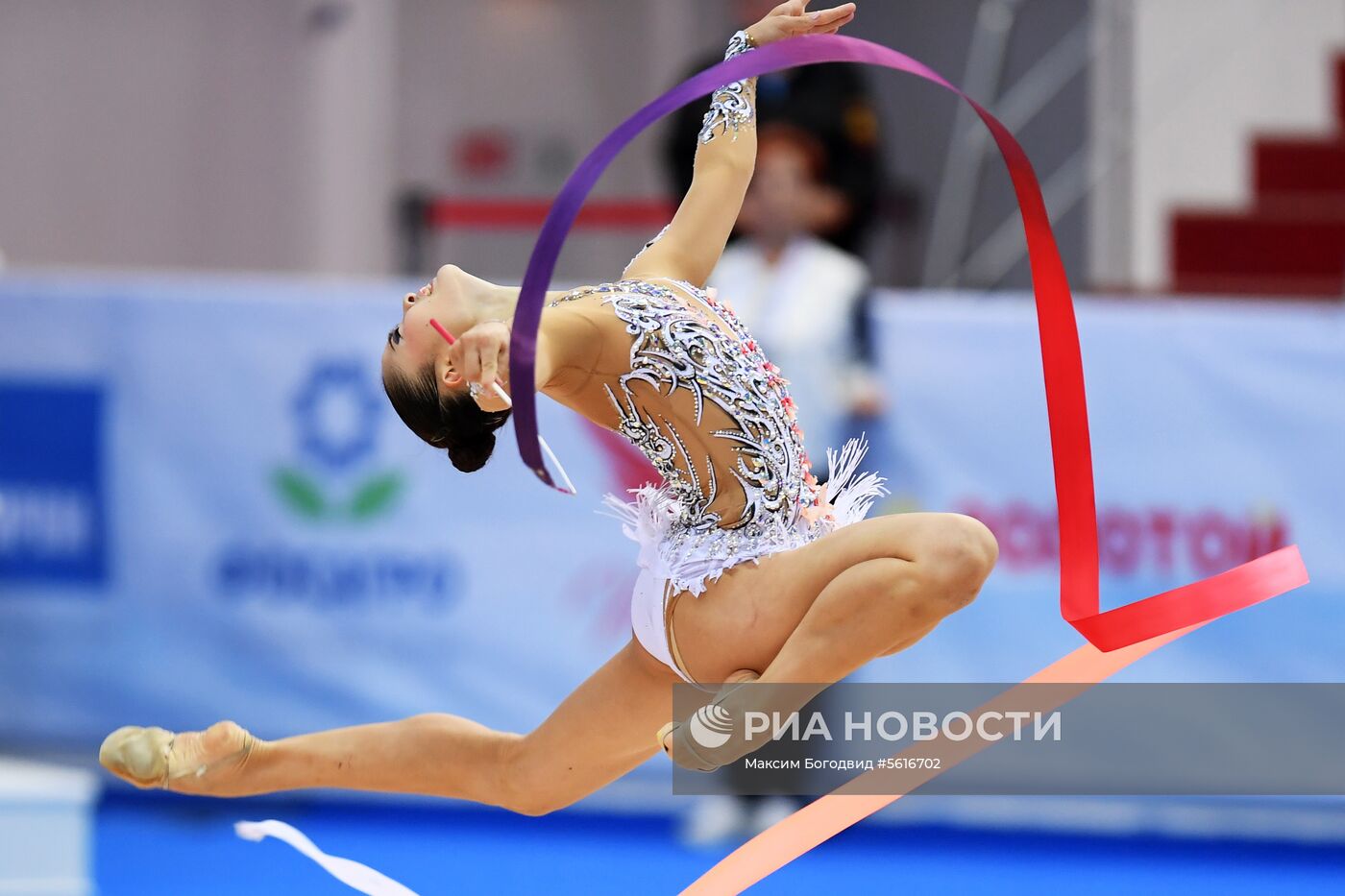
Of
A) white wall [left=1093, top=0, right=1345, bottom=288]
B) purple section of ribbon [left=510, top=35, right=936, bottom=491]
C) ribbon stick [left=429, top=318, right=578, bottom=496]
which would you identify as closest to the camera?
purple section of ribbon [left=510, top=35, right=936, bottom=491]

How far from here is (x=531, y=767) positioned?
299 centimetres

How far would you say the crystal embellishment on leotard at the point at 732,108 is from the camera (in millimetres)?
3003

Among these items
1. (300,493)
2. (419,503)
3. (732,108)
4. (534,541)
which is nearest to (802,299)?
(534,541)

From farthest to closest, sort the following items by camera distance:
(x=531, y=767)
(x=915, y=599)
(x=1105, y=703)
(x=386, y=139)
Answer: (x=386, y=139), (x=1105, y=703), (x=531, y=767), (x=915, y=599)

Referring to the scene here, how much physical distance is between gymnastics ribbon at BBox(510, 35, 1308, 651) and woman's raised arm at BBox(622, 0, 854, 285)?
0.49ft

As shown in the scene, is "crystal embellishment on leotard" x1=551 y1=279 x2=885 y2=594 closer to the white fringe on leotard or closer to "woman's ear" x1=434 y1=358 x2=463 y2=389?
the white fringe on leotard

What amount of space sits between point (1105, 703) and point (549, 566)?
1776 mm

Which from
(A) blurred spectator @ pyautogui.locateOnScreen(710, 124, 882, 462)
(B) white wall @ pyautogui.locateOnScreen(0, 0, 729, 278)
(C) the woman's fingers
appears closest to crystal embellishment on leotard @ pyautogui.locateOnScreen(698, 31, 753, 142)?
(C) the woman's fingers

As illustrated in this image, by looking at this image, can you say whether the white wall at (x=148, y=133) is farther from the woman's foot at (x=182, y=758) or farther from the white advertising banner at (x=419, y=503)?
the woman's foot at (x=182, y=758)

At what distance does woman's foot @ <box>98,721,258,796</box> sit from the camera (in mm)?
3004

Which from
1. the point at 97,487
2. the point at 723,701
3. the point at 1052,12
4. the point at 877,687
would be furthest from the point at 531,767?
the point at 1052,12

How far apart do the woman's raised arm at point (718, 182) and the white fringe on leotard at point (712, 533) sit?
1.36ft

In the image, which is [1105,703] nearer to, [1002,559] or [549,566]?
[1002,559]

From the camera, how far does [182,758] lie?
3045mm
